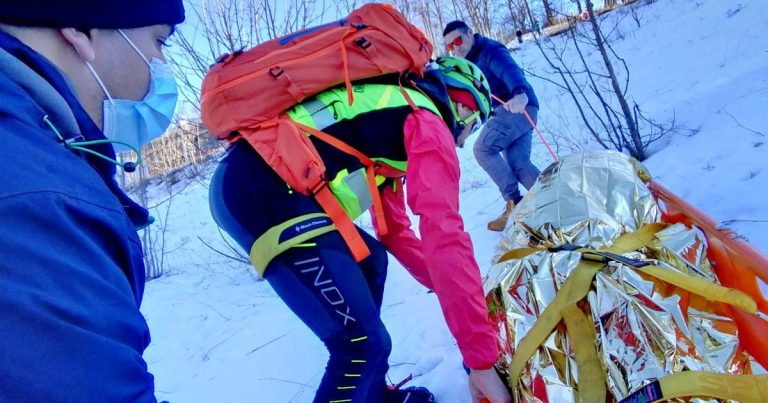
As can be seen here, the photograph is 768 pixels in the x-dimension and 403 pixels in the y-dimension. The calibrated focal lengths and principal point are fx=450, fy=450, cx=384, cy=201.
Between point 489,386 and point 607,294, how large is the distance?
17.6 inches

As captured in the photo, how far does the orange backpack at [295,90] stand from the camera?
1.51m

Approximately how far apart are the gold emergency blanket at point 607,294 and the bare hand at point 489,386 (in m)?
0.04

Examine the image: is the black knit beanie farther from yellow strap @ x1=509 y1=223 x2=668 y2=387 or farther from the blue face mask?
yellow strap @ x1=509 y1=223 x2=668 y2=387

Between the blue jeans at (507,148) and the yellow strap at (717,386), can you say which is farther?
the blue jeans at (507,148)

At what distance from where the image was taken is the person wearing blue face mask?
1.59 feet

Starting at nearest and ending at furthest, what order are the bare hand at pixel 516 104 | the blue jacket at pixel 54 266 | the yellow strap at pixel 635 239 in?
the blue jacket at pixel 54 266, the yellow strap at pixel 635 239, the bare hand at pixel 516 104

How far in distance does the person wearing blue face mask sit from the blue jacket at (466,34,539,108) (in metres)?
2.77

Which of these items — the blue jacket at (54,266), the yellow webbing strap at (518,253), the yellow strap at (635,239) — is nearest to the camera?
the blue jacket at (54,266)

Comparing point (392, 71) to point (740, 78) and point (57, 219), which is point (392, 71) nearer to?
point (57, 219)

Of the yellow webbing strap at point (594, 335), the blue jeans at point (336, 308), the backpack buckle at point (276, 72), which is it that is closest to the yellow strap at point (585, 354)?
the yellow webbing strap at point (594, 335)

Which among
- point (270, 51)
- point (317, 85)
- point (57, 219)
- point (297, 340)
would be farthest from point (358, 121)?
point (297, 340)

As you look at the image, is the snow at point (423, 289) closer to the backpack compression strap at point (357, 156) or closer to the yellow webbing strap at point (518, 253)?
the yellow webbing strap at point (518, 253)

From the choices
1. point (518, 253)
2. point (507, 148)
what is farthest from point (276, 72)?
point (507, 148)

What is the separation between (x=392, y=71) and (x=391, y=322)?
148 centimetres
